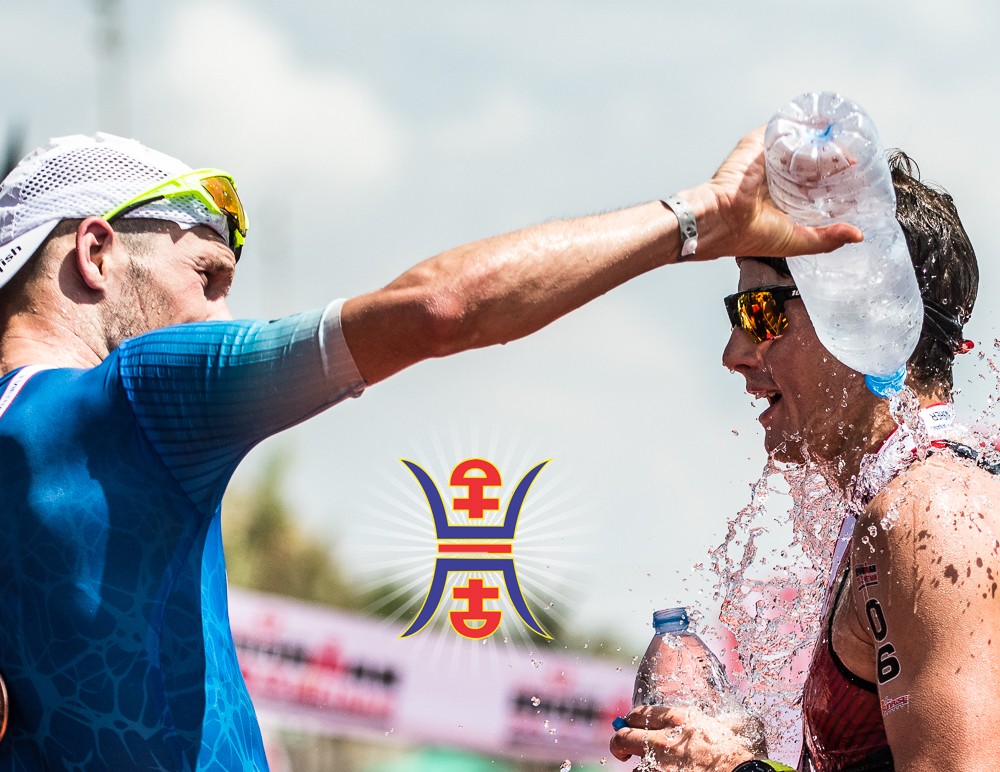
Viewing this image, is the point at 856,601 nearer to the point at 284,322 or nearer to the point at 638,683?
the point at 638,683

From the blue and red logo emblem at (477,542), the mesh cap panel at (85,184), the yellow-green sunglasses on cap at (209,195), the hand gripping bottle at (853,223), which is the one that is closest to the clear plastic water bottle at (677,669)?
the hand gripping bottle at (853,223)

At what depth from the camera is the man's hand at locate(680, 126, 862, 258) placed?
2.54 m

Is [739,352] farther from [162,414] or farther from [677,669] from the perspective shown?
[162,414]

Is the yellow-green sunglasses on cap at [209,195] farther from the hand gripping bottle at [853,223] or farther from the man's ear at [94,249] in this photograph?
the hand gripping bottle at [853,223]

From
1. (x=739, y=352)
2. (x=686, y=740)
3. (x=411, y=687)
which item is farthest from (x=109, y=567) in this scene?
(x=411, y=687)

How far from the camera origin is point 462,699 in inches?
843

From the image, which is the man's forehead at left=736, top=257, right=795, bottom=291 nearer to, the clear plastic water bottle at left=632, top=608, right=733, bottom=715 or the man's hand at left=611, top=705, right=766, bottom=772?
the clear plastic water bottle at left=632, top=608, right=733, bottom=715

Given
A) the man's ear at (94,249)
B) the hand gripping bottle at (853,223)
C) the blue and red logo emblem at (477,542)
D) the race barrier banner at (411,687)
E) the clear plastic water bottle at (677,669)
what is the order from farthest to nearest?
1. the race barrier banner at (411,687)
2. the blue and red logo emblem at (477,542)
3. the clear plastic water bottle at (677,669)
4. the man's ear at (94,249)
5. the hand gripping bottle at (853,223)

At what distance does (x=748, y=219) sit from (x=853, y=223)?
105cm

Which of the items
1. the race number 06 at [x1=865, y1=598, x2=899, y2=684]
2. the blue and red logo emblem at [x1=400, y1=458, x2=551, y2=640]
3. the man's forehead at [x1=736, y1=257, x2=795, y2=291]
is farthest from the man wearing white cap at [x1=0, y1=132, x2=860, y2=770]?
the blue and red logo emblem at [x1=400, y1=458, x2=551, y2=640]

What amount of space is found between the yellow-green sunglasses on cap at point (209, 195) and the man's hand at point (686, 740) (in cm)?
183

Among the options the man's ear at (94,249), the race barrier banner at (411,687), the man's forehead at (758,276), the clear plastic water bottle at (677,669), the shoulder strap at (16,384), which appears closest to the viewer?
the shoulder strap at (16,384)

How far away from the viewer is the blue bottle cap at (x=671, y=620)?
Answer: 3941 millimetres

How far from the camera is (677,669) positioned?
4.02 m
